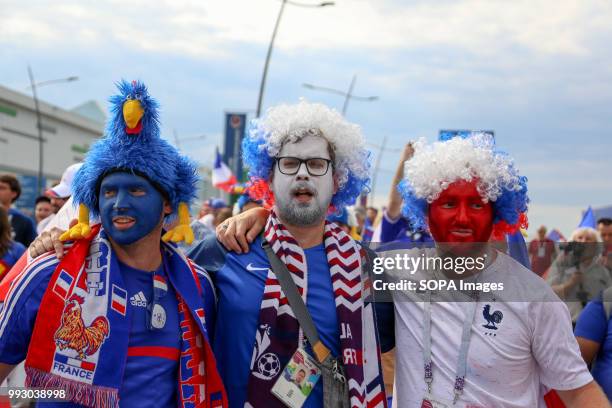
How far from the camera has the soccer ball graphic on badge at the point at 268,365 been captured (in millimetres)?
2941

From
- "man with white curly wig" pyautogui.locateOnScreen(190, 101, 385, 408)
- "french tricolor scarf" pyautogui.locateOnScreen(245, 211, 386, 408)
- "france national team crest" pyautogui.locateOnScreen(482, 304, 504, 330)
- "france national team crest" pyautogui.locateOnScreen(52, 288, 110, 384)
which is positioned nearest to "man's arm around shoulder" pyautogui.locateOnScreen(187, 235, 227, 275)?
"man with white curly wig" pyautogui.locateOnScreen(190, 101, 385, 408)

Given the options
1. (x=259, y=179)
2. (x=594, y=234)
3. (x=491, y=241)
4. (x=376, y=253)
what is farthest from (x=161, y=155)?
(x=594, y=234)

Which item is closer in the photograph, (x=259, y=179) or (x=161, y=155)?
(x=161, y=155)

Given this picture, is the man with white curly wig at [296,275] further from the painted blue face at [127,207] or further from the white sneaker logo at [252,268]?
the painted blue face at [127,207]

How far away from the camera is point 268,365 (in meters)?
2.95

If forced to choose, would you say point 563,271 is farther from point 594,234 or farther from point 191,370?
point 594,234

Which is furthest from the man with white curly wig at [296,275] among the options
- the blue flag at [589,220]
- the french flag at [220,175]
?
the french flag at [220,175]

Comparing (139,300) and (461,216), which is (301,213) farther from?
(139,300)

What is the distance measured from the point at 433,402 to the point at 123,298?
52.6 inches

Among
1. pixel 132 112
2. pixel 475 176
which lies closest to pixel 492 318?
pixel 475 176

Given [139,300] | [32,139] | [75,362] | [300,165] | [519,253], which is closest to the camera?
[75,362]

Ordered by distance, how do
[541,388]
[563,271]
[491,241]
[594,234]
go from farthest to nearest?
1. [594,234]
2. [563,271]
3. [491,241]
4. [541,388]

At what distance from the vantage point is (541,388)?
110 inches

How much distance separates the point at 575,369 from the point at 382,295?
0.89 meters
